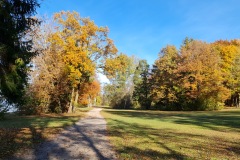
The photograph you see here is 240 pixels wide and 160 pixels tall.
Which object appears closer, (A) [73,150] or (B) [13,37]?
(A) [73,150]

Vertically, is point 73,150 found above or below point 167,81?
below

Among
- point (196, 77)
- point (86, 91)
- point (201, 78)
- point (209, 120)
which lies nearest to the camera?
point (209, 120)

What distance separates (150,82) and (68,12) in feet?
118

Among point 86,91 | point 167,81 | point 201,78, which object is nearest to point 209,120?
point 201,78

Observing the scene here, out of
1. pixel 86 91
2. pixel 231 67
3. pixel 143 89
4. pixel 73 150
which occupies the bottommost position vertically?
pixel 73 150

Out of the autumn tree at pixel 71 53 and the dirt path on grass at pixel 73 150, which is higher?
the autumn tree at pixel 71 53

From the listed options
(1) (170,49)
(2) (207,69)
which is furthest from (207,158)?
(1) (170,49)

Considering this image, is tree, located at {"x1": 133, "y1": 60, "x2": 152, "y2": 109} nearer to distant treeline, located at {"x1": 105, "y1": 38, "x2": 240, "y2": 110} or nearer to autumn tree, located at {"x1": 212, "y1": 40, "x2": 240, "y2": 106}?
distant treeline, located at {"x1": 105, "y1": 38, "x2": 240, "y2": 110}

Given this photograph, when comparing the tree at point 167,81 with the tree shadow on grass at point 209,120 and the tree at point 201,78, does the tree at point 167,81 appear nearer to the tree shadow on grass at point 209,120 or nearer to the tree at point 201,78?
the tree at point 201,78

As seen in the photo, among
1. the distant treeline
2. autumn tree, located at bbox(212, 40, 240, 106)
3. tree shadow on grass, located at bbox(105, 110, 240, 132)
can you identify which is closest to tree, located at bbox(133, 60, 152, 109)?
the distant treeline

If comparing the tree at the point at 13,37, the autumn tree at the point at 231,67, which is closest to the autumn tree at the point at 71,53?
the tree at the point at 13,37

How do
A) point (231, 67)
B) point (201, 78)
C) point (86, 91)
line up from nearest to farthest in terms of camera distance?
point (86, 91) → point (201, 78) → point (231, 67)

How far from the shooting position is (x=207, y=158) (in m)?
7.38

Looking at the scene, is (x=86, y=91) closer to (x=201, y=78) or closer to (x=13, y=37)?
(x=201, y=78)
